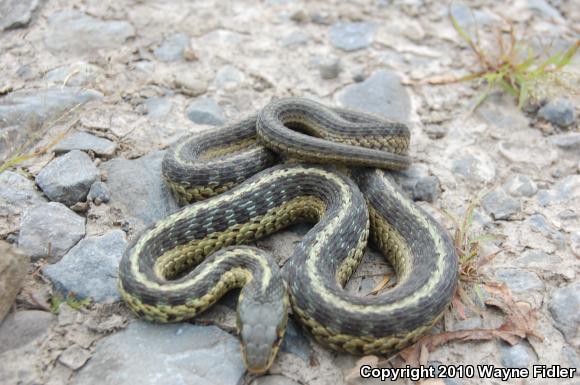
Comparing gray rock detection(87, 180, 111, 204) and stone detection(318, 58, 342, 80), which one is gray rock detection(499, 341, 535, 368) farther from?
stone detection(318, 58, 342, 80)

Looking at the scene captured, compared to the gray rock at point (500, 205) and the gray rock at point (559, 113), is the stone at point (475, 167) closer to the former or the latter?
the gray rock at point (500, 205)

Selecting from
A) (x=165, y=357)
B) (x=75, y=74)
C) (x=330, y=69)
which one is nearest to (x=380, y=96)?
(x=330, y=69)

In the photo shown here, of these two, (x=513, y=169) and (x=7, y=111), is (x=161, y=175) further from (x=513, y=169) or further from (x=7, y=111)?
(x=513, y=169)

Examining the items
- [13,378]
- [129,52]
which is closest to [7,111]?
[129,52]

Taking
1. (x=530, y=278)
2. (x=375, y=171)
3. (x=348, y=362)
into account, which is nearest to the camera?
(x=348, y=362)

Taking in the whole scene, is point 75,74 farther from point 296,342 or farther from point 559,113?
point 559,113

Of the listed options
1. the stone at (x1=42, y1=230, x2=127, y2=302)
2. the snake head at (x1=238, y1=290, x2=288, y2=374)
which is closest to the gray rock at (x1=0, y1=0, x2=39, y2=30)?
the stone at (x1=42, y1=230, x2=127, y2=302)

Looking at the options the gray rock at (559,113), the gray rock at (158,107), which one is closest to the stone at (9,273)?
the gray rock at (158,107)
